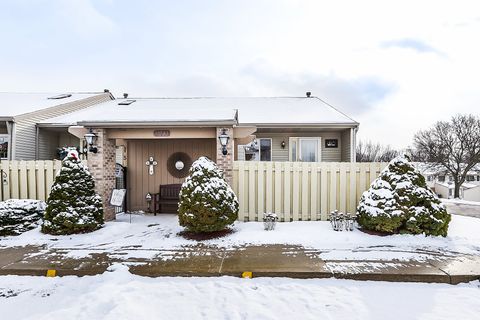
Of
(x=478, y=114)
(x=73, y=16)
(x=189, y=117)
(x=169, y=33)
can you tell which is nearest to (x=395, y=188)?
(x=189, y=117)

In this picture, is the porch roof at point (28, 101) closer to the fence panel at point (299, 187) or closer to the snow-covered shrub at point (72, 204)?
the snow-covered shrub at point (72, 204)

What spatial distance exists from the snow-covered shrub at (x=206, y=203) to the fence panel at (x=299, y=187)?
4.16 ft

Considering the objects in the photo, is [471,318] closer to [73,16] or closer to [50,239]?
[50,239]

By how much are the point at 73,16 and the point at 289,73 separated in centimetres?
1178

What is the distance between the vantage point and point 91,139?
7.58m

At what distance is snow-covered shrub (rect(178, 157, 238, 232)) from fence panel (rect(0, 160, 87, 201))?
354cm

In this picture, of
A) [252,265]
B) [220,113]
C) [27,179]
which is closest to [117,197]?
[27,179]

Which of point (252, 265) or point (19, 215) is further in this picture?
point (19, 215)

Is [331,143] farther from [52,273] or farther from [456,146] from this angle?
[456,146]

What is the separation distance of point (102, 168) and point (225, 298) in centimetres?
560

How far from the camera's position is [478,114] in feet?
108

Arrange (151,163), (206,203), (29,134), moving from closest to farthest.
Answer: (206,203) → (151,163) → (29,134)

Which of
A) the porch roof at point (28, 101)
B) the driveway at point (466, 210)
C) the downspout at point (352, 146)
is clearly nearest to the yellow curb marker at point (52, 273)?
the porch roof at point (28, 101)

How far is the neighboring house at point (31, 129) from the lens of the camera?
424 inches
